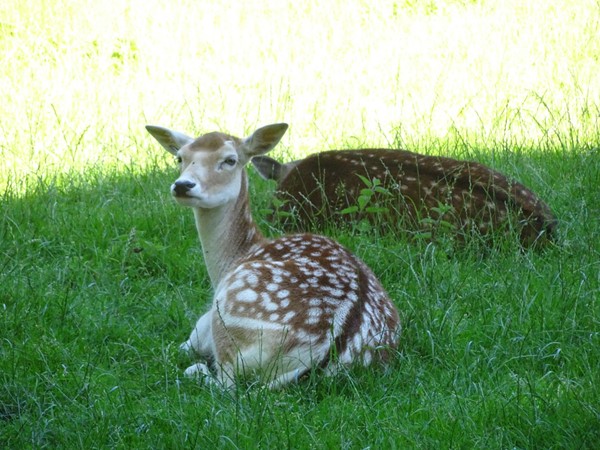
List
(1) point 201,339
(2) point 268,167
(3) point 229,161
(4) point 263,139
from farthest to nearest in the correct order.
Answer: (2) point 268,167 → (4) point 263,139 → (3) point 229,161 → (1) point 201,339

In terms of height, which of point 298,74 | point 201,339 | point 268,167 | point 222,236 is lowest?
point 298,74

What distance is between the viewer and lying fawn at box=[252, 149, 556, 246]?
21.9 ft

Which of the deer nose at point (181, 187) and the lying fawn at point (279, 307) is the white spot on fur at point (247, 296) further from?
the deer nose at point (181, 187)

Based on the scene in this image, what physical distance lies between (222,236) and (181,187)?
54 centimetres

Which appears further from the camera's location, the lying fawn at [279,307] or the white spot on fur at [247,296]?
the white spot on fur at [247,296]

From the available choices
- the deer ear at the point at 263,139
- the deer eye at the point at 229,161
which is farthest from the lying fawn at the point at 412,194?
the deer eye at the point at 229,161

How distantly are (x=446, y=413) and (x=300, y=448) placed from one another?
64 centimetres

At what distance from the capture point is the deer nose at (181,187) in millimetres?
5613

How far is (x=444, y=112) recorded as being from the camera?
31.8 ft

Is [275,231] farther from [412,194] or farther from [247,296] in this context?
[247,296]

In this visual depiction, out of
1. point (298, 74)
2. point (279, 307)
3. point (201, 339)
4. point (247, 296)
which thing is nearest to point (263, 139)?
point (201, 339)

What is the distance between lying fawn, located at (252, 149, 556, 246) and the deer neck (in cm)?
63

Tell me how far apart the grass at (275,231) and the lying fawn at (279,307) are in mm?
137

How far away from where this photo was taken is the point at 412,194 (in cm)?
701
